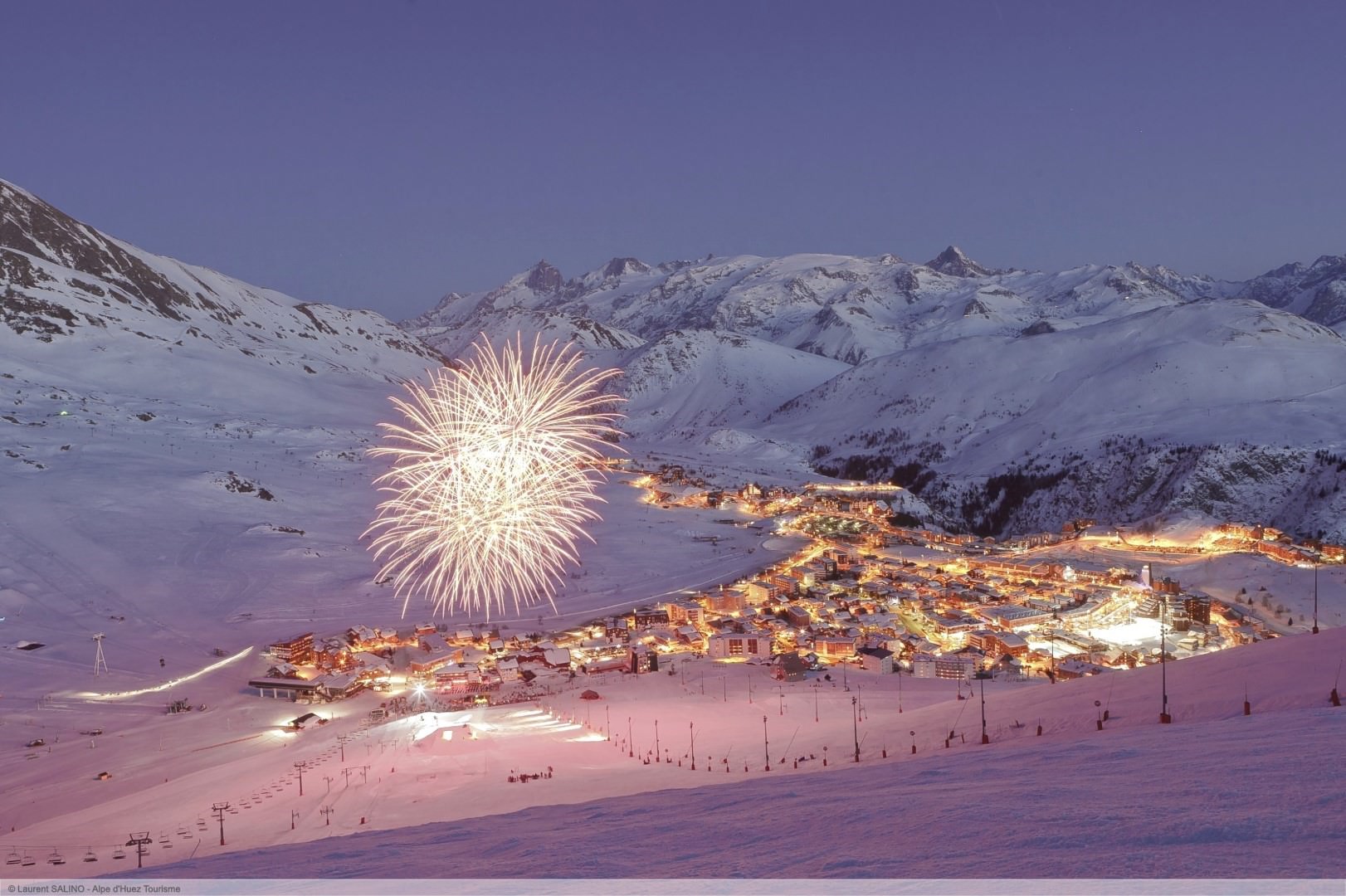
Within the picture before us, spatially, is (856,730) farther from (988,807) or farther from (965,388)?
(965,388)

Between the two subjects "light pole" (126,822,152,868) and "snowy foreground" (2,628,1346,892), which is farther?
"light pole" (126,822,152,868)

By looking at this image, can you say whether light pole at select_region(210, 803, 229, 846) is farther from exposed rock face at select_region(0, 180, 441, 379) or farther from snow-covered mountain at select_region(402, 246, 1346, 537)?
exposed rock face at select_region(0, 180, 441, 379)

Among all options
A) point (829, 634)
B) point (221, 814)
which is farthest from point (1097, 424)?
point (221, 814)

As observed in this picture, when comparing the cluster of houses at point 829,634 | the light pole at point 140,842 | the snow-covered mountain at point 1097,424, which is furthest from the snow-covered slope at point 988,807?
the snow-covered mountain at point 1097,424

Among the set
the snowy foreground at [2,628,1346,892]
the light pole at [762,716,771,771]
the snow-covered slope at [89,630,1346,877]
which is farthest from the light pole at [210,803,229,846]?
the light pole at [762,716,771,771]

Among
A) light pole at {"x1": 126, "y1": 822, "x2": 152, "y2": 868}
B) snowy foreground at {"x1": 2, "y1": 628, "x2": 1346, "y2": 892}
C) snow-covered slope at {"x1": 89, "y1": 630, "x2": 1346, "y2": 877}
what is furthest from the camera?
light pole at {"x1": 126, "y1": 822, "x2": 152, "y2": 868}

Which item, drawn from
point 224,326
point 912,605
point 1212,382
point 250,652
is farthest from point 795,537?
point 224,326

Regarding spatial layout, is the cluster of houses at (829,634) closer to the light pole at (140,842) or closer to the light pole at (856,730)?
the light pole at (856,730)

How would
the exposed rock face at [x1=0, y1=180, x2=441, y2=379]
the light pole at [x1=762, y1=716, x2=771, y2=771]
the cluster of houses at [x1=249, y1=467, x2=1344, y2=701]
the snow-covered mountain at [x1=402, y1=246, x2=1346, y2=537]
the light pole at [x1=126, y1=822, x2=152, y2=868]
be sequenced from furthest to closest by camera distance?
the exposed rock face at [x1=0, y1=180, x2=441, y2=379], the snow-covered mountain at [x1=402, y1=246, x2=1346, y2=537], the cluster of houses at [x1=249, y1=467, x2=1344, y2=701], the light pole at [x1=762, y1=716, x2=771, y2=771], the light pole at [x1=126, y1=822, x2=152, y2=868]

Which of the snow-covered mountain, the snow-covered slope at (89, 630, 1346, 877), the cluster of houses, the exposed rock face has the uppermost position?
the exposed rock face
